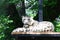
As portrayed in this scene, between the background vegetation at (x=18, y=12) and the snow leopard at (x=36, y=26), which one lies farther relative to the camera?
the background vegetation at (x=18, y=12)

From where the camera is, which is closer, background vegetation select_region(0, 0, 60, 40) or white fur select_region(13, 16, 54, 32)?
white fur select_region(13, 16, 54, 32)

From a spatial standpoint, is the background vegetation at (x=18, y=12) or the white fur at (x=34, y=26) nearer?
the white fur at (x=34, y=26)

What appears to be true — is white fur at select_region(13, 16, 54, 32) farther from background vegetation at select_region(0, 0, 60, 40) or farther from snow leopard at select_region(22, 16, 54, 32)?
background vegetation at select_region(0, 0, 60, 40)

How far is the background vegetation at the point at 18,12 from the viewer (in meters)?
4.66

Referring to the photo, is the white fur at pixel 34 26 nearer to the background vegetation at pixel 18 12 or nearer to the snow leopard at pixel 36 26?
the snow leopard at pixel 36 26

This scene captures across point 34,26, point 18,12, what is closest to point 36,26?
point 34,26

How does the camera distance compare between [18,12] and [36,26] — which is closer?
[36,26]

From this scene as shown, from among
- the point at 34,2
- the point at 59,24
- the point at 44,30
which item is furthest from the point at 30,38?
the point at 34,2

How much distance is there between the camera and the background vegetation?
4.66 m

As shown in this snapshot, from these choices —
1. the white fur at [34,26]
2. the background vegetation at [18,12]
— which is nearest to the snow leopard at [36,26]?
the white fur at [34,26]

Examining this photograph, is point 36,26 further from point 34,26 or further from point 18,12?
point 18,12

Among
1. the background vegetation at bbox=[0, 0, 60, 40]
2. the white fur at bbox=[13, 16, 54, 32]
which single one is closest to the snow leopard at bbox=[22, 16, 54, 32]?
the white fur at bbox=[13, 16, 54, 32]

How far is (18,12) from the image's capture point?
500cm

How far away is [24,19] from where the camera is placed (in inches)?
103
